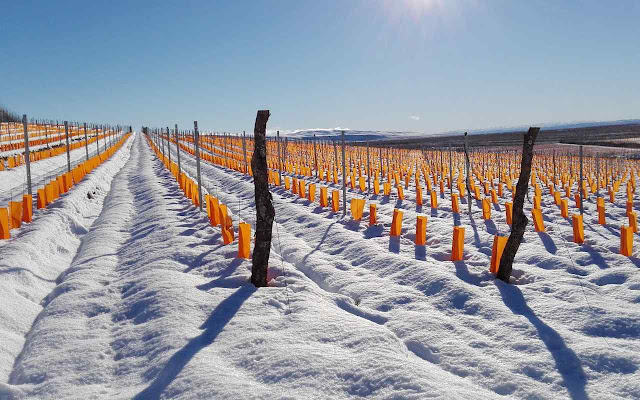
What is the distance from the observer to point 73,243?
344 inches

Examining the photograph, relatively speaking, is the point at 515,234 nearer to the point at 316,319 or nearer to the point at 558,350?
the point at 558,350

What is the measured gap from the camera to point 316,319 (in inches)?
181

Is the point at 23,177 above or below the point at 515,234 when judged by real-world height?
above

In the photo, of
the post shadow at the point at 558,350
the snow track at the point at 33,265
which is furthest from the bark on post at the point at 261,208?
the post shadow at the point at 558,350

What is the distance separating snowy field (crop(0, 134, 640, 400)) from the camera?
3.56 meters

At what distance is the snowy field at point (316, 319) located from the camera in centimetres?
356

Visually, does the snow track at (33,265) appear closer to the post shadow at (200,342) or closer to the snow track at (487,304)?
the post shadow at (200,342)

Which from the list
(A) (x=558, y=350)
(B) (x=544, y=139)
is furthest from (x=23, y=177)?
(B) (x=544, y=139)

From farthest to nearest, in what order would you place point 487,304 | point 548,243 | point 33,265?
1. point 548,243
2. point 33,265
3. point 487,304

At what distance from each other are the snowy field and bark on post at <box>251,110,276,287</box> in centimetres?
28

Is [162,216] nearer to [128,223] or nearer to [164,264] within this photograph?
[128,223]

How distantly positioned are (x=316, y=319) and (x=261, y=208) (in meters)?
1.64

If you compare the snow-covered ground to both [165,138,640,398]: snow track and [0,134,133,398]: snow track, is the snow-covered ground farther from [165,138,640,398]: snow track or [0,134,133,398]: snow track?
[165,138,640,398]: snow track

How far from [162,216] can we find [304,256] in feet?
13.6
